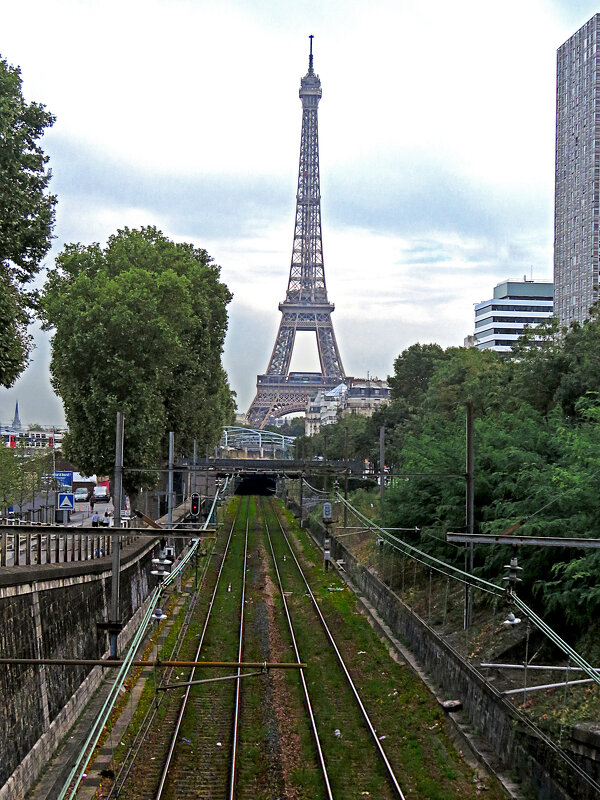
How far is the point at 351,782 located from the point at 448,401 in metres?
40.1

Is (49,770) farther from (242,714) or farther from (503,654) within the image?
(503,654)

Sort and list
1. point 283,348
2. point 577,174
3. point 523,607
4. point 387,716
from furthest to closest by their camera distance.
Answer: point 283,348 → point 577,174 → point 387,716 → point 523,607

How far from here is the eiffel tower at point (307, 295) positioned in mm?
141750

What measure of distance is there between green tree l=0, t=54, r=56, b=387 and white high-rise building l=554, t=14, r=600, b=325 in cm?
8253

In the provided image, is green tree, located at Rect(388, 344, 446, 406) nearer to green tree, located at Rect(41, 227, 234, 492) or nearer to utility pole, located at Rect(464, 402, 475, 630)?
green tree, located at Rect(41, 227, 234, 492)

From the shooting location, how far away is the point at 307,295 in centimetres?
14400

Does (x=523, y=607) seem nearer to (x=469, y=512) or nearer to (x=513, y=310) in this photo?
(x=469, y=512)

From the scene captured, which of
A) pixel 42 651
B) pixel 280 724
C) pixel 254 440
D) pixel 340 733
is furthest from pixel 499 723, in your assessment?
pixel 254 440

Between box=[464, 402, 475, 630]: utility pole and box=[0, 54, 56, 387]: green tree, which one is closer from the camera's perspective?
box=[0, 54, 56, 387]: green tree

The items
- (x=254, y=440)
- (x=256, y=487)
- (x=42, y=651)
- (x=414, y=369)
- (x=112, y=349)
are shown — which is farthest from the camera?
(x=254, y=440)

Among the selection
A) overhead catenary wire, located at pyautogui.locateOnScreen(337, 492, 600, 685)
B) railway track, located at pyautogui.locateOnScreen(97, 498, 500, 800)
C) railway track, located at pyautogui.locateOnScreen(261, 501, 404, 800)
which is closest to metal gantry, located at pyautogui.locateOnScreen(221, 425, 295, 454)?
railway track, located at pyautogui.locateOnScreen(97, 498, 500, 800)

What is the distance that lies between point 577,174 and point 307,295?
54.1 m

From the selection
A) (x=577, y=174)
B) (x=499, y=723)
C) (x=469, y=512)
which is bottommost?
(x=499, y=723)

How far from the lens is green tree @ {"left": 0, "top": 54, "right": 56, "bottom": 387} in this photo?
15805 mm
